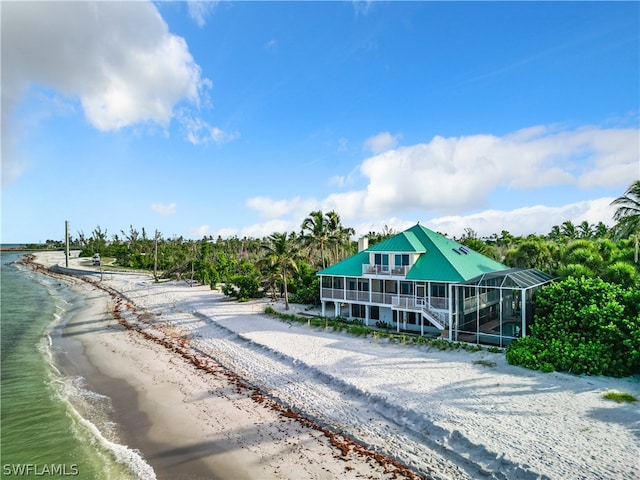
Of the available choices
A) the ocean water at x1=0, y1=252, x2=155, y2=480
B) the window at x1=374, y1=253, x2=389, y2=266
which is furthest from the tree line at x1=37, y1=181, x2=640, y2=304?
the ocean water at x1=0, y1=252, x2=155, y2=480

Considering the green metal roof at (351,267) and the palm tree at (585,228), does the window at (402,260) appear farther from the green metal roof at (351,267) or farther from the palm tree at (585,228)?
the palm tree at (585,228)

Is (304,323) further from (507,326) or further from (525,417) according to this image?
(525,417)

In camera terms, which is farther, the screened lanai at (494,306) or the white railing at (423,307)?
the white railing at (423,307)

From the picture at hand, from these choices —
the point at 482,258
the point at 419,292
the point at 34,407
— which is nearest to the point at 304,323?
the point at 419,292

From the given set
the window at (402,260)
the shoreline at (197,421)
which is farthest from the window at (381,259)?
the shoreline at (197,421)

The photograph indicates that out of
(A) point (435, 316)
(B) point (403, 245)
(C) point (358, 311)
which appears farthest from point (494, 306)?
(C) point (358, 311)

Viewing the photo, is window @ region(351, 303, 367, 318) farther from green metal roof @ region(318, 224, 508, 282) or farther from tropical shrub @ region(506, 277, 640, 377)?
tropical shrub @ region(506, 277, 640, 377)

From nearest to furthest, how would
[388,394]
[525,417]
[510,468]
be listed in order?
[510,468], [525,417], [388,394]
